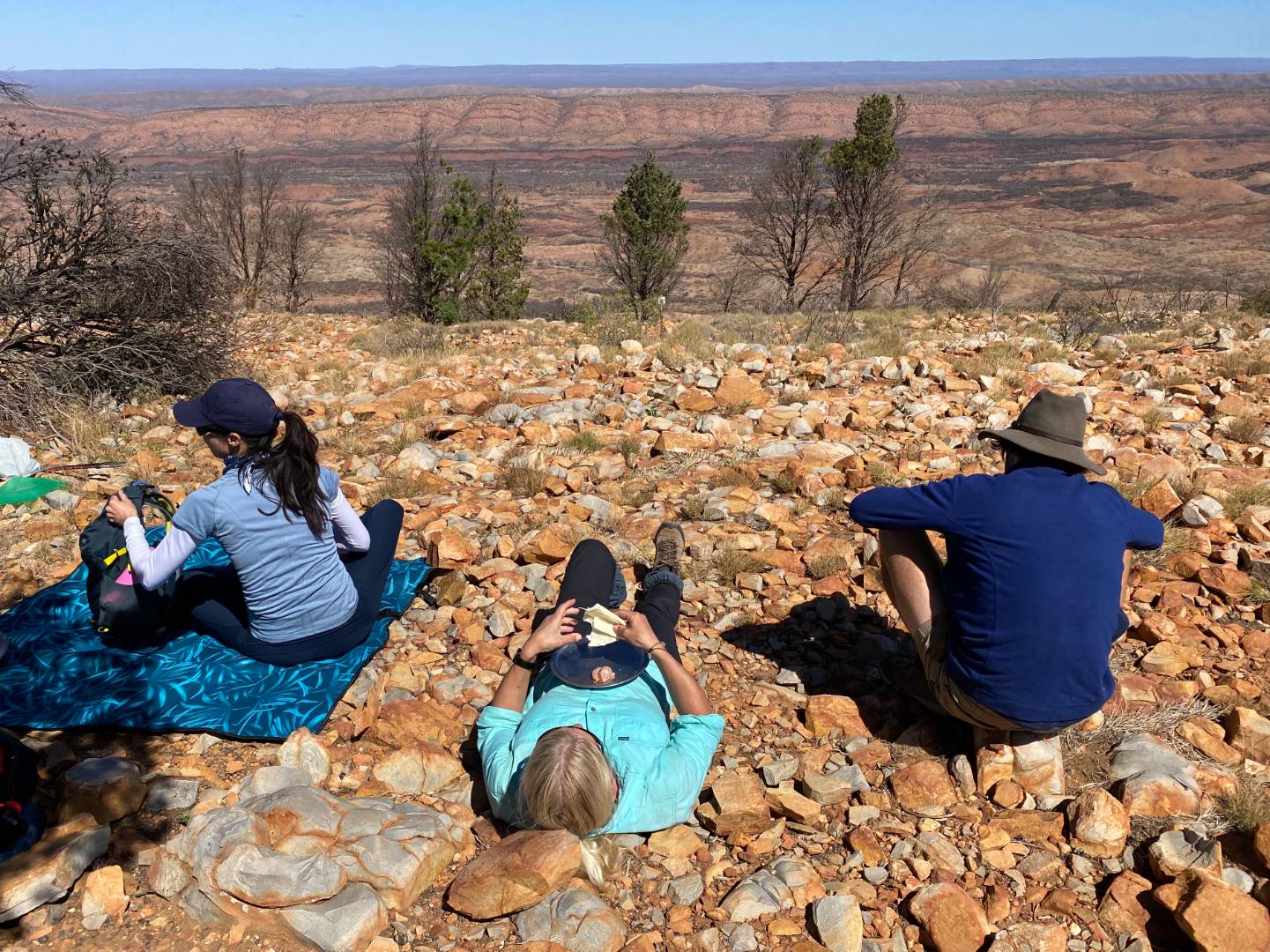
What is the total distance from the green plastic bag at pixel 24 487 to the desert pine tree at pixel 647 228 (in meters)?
16.7

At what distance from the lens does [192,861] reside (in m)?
2.20

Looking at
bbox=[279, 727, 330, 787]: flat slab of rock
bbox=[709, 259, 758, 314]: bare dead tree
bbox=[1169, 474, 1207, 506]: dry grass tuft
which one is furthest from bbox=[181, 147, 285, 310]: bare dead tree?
bbox=[1169, 474, 1207, 506]: dry grass tuft

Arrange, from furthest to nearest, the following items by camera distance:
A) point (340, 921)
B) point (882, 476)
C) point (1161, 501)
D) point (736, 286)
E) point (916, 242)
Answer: point (736, 286) < point (916, 242) < point (882, 476) < point (1161, 501) < point (340, 921)

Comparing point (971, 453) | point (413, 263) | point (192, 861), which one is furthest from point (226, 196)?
point (192, 861)

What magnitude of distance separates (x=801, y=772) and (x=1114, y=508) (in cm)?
122

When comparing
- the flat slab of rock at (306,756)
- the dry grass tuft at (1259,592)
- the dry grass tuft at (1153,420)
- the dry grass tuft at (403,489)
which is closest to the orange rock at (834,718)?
the flat slab of rock at (306,756)

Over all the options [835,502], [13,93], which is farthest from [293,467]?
[13,93]

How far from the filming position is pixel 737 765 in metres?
2.82

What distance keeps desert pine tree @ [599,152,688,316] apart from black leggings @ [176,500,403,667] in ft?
55.8

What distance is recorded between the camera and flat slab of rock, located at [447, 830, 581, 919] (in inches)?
84.7

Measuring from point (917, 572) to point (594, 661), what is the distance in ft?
3.44

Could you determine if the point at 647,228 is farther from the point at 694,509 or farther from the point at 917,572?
the point at 917,572

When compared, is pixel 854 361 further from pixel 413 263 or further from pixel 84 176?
pixel 413 263

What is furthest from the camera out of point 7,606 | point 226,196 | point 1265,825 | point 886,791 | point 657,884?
point 226,196
